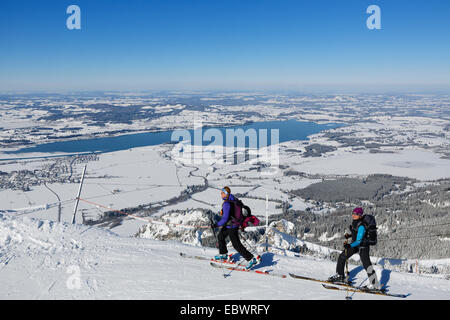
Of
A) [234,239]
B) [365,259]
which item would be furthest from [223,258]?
[365,259]

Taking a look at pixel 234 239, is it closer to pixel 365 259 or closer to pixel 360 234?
pixel 360 234

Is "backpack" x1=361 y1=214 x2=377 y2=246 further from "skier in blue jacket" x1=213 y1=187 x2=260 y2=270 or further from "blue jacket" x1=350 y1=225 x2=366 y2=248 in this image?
"skier in blue jacket" x1=213 y1=187 x2=260 y2=270

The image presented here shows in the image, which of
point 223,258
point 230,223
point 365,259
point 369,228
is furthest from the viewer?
point 223,258

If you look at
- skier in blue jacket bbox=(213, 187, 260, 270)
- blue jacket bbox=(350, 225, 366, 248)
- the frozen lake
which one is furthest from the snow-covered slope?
the frozen lake

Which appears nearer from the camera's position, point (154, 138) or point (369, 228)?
point (369, 228)

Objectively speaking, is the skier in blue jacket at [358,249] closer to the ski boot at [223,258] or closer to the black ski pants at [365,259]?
the black ski pants at [365,259]

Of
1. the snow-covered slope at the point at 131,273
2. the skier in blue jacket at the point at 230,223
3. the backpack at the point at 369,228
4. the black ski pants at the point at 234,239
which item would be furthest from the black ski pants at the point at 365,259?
the black ski pants at the point at 234,239
